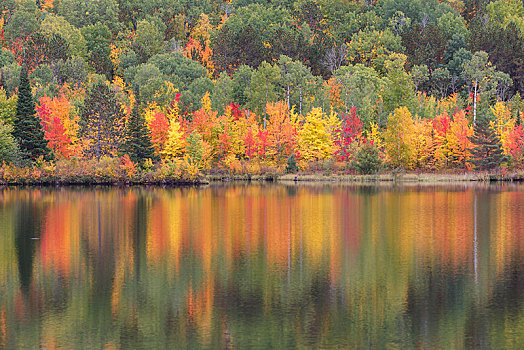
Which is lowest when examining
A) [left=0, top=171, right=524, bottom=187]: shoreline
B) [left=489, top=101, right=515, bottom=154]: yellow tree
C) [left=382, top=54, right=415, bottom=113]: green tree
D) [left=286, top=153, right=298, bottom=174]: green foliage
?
[left=0, top=171, right=524, bottom=187]: shoreline

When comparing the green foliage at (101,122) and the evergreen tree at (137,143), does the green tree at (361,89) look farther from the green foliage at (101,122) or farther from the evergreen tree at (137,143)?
the green foliage at (101,122)

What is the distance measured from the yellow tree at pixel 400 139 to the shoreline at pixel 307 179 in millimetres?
2942

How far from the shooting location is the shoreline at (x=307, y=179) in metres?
92.3

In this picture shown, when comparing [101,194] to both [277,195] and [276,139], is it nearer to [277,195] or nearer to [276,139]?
[277,195]

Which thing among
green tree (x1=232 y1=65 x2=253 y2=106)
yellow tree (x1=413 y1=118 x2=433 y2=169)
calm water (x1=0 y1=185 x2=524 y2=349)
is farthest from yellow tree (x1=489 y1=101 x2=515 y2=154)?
calm water (x1=0 y1=185 x2=524 y2=349)

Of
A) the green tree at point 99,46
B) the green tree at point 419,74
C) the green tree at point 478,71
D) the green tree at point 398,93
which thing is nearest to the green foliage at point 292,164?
the green tree at point 398,93

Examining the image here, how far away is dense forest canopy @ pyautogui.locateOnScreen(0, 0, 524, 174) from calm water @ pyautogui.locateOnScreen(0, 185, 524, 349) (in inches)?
1968

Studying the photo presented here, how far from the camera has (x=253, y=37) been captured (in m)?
151

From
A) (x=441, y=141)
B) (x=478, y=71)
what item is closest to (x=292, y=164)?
(x=441, y=141)

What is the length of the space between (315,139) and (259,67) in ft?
75.2

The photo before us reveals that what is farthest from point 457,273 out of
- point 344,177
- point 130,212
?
point 344,177

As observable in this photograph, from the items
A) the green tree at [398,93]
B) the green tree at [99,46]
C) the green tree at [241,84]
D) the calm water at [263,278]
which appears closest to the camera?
the calm water at [263,278]

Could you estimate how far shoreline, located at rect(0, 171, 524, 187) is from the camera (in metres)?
92.3

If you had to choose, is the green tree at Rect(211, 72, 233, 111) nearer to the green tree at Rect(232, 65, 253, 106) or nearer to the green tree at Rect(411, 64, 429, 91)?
the green tree at Rect(232, 65, 253, 106)
